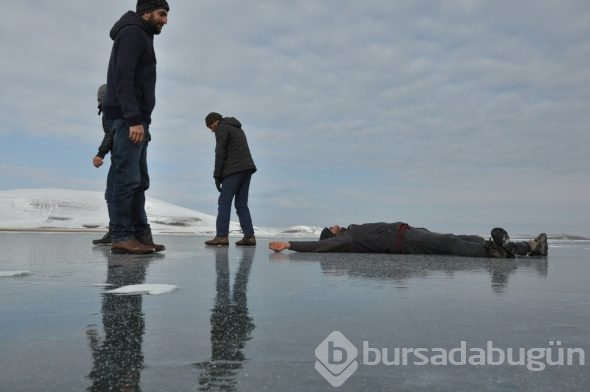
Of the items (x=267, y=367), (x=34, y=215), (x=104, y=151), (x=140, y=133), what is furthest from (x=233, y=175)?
(x=34, y=215)

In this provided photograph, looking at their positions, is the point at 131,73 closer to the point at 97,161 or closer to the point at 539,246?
the point at 97,161

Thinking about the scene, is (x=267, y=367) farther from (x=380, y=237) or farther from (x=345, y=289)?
(x=380, y=237)

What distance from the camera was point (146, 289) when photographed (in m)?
2.27

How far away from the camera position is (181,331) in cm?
144

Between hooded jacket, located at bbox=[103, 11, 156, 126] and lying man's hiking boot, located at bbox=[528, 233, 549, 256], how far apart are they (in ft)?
13.4

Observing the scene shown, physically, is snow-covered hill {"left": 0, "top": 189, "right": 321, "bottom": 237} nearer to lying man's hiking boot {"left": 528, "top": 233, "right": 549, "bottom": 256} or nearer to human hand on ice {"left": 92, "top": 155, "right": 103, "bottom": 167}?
human hand on ice {"left": 92, "top": 155, "right": 103, "bottom": 167}

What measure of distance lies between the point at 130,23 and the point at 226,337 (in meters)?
4.00

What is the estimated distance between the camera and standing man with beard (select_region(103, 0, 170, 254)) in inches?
176

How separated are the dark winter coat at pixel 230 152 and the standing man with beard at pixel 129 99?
2.22 m

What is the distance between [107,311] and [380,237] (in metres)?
3.69

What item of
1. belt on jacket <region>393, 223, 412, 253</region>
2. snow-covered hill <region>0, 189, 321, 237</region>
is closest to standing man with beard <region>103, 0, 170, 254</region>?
belt on jacket <region>393, 223, 412, 253</region>

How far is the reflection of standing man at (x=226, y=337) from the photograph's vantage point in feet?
3.36

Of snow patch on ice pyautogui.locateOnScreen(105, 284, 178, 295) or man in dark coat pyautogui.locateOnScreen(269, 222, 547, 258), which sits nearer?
snow patch on ice pyautogui.locateOnScreen(105, 284, 178, 295)

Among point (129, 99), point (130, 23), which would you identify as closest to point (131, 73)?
point (129, 99)
